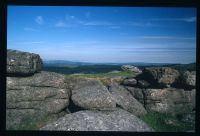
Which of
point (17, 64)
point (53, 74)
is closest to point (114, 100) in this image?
point (53, 74)

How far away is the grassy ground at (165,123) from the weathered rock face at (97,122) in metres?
0.90

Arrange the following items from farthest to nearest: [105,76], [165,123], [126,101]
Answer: [105,76]
[126,101]
[165,123]

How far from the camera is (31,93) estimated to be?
10844 millimetres

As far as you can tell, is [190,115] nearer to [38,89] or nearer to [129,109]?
[129,109]

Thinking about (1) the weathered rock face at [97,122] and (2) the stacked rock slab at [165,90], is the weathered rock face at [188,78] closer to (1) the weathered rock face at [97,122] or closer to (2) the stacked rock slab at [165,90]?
(2) the stacked rock slab at [165,90]

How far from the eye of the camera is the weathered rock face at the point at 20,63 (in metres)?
10.8

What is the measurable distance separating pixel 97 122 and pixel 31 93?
9.02 feet

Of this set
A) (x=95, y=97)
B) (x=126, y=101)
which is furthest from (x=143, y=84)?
(x=95, y=97)

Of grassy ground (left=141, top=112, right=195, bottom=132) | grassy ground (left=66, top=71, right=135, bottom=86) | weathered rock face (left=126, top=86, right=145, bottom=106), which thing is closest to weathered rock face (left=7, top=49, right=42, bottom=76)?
grassy ground (left=66, top=71, right=135, bottom=86)

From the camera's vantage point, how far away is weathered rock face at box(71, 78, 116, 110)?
10.7 meters

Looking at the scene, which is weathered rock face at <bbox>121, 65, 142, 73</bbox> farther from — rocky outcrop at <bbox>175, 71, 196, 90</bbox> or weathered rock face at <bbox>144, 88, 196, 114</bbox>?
rocky outcrop at <bbox>175, 71, 196, 90</bbox>

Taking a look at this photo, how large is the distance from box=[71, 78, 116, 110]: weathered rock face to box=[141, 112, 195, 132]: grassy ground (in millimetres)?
1478

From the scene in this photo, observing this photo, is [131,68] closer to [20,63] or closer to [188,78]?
[188,78]
